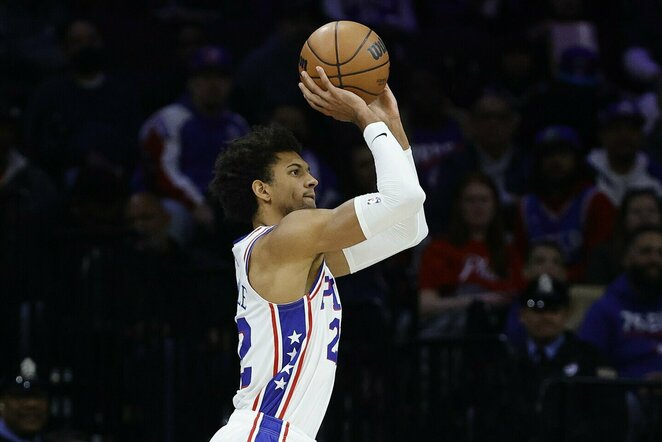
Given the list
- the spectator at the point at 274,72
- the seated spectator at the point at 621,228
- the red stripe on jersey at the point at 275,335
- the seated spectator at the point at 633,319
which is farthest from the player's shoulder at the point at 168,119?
the red stripe on jersey at the point at 275,335

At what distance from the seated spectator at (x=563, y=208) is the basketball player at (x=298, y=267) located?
526 centimetres

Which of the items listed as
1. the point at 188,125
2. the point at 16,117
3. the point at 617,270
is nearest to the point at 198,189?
the point at 188,125

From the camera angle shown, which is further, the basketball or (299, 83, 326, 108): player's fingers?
the basketball

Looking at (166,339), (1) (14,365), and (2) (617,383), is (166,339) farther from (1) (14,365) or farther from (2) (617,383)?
(2) (617,383)

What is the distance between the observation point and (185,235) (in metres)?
10.4

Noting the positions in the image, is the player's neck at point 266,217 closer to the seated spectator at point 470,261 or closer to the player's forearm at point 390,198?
the player's forearm at point 390,198

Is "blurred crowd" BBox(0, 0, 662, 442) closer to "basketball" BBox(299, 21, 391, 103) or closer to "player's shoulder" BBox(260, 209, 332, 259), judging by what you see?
"basketball" BBox(299, 21, 391, 103)

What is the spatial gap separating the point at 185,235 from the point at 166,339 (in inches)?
53.0

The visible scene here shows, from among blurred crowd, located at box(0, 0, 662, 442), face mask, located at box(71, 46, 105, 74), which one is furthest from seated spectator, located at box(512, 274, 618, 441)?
face mask, located at box(71, 46, 105, 74)

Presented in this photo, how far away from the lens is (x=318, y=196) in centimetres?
1078

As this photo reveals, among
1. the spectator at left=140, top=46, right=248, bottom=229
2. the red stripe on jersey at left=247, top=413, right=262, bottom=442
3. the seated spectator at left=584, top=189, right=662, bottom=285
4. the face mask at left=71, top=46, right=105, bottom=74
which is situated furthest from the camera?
the face mask at left=71, top=46, right=105, bottom=74

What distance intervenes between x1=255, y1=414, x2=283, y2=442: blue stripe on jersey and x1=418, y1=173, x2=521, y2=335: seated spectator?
428cm

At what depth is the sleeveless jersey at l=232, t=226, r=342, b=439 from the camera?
18.7 ft

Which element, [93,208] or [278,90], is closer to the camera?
[93,208]
